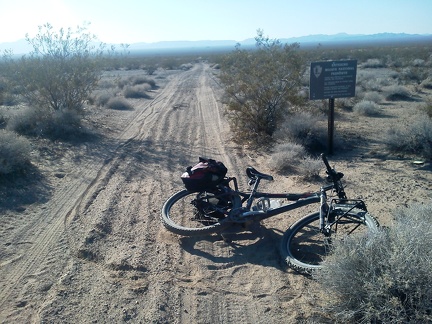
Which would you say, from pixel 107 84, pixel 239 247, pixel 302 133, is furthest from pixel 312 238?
pixel 107 84

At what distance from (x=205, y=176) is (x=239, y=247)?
1069 millimetres

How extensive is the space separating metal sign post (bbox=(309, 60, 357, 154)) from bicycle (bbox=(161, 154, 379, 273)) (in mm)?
4995

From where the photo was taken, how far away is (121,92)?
2578 cm

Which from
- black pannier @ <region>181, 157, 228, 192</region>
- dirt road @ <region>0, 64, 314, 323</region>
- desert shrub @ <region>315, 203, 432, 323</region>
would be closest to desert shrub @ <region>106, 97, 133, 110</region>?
dirt road @ <region>0, 64, 314, 323</region>

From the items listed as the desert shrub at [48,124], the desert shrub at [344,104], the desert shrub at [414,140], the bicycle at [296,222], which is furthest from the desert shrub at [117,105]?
the bicycle at [296,222]

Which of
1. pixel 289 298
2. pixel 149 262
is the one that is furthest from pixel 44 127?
pixel 289 298

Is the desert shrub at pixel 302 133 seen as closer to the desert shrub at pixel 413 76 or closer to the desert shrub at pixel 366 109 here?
the desert shrub at pixel 366 109

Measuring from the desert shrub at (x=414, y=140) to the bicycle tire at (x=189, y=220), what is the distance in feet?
18.6

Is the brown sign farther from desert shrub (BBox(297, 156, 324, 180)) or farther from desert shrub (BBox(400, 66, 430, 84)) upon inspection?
desert shrub (BBox(400, 66, 430, 84))

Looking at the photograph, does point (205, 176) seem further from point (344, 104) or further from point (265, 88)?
point (344, 104)

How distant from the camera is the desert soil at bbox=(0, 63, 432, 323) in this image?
4105 millimetres

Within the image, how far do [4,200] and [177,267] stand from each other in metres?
4.20

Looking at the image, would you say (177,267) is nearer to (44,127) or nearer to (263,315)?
(263,315)

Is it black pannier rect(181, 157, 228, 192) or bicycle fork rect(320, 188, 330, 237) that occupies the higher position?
black pannier rect(181, 157, 228, 192)
